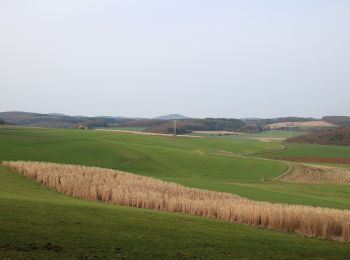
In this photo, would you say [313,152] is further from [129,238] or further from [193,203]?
[129,238]

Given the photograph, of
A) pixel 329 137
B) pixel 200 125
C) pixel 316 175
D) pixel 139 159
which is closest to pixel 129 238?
pixel 316 175

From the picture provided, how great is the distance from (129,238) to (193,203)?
963 centimetres

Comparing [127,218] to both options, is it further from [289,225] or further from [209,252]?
[289,225]

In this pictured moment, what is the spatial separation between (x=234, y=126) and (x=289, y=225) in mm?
151196

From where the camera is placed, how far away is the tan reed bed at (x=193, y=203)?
1914 cm

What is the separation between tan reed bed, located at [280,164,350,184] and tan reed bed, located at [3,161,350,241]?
23.7 meters

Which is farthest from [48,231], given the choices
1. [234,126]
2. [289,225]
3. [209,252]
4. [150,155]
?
[234,126]

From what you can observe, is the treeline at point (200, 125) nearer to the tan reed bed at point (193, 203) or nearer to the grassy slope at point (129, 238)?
the tan reed bed at point (193, 203)

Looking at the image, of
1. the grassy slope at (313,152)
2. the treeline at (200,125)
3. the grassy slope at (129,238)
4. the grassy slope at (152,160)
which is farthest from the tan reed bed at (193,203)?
the treeline at (200,125)

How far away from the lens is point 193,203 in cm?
2258

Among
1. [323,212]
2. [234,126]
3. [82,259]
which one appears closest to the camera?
[82,259]

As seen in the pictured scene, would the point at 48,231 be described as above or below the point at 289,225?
above

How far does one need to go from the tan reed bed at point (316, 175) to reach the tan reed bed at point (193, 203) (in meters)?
23.7

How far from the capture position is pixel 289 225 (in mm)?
19531
